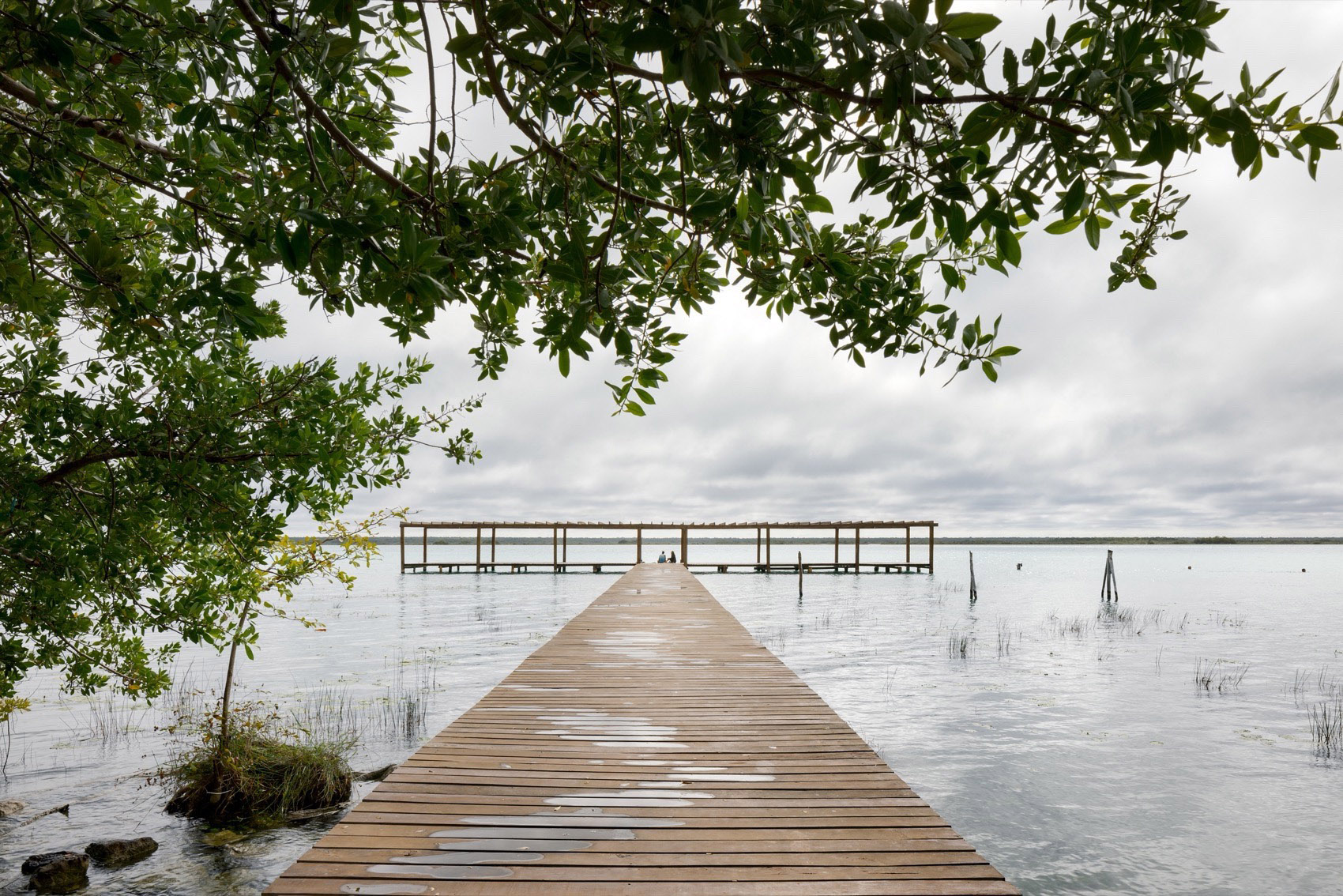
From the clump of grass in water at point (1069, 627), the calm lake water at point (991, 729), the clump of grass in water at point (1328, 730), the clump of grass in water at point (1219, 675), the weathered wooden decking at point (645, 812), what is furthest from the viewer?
the clump of grass in water at point (1069, 627)

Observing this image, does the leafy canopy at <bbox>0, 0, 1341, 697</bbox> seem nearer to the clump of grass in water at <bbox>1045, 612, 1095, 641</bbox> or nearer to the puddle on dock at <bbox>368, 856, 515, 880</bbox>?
the puddle on dock at <bbox>368, 856, 515, 880</bbox>

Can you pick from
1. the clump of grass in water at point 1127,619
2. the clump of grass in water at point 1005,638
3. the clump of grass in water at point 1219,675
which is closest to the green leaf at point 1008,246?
the clump of grass in water at point 1219,675

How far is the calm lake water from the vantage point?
6051 millimetres

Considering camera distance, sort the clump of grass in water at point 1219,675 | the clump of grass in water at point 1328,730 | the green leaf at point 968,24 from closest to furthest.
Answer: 1. the green leaf at point 968,24
2. the clump of grass in water at point 1328,730
3. the clump of grass in water at point 1219,675

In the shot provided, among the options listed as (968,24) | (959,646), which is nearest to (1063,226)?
(968,24)

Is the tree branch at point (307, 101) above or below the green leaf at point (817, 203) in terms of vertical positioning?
above

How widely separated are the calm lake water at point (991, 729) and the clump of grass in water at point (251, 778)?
27 centimetres

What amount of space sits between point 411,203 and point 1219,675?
15979 mm

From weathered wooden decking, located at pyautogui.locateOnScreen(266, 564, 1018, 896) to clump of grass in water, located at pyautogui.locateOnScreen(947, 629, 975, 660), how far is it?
1142cm

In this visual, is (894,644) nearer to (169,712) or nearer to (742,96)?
(169,712)

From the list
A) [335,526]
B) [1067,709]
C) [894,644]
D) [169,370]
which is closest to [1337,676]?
[1067,709]

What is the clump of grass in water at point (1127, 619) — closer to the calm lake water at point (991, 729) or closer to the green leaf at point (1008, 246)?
the calm lake water at point (991, 729)

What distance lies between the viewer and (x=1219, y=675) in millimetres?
13242

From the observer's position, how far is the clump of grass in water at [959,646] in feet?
48.8
